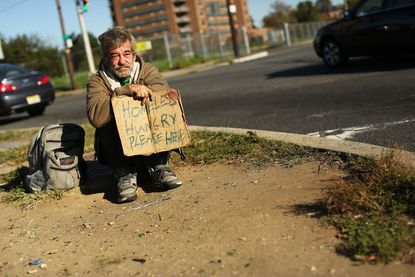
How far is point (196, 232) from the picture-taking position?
3.17 m

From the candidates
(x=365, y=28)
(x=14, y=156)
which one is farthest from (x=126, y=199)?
(x=365, y=28)

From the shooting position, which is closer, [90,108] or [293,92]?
[90,108]

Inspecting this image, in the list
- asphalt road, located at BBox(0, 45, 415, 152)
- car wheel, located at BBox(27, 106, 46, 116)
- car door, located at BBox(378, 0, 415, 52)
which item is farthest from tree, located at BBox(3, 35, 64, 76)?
car door, located at BBox(378, 0, 415, 52)

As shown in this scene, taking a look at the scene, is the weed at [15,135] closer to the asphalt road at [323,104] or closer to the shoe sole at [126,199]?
the asphalt road at [323,104]

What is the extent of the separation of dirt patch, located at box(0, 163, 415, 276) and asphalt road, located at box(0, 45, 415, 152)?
1.29 metres

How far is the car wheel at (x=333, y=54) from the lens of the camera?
1112 cm

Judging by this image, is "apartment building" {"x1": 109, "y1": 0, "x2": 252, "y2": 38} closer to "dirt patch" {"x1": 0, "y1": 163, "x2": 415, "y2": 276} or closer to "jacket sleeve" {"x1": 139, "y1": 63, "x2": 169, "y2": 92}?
"jacket sleeve" {"x1": 139, "y1": 63, "x2": 169, "y2": 92}

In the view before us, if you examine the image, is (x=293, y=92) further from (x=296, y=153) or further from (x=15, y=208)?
(x=15, y=208)

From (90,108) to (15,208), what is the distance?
1.06m

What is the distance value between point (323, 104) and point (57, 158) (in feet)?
13.8

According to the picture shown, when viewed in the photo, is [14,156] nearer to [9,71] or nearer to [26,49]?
[9,71]

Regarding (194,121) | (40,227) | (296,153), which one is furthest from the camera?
(194,121)

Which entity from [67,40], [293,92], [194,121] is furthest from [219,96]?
[67,40]

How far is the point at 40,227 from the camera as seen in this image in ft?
12.5
